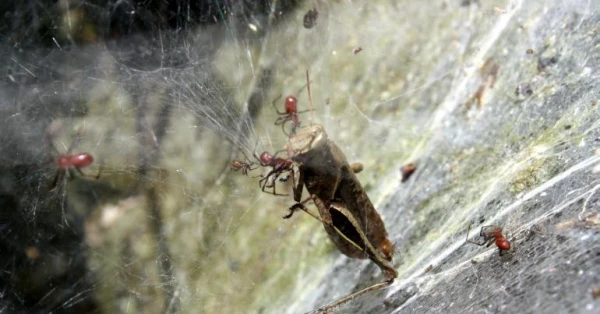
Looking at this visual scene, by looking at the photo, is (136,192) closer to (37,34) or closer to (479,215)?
(37,34)

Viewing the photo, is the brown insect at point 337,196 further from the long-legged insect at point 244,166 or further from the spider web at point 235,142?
the long-legged insect at point 244,166

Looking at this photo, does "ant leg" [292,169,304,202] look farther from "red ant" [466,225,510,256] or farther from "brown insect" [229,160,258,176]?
"red ant" [466,225,510,256]

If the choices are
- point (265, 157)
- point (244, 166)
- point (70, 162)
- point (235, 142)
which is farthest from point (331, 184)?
point (70, 162)

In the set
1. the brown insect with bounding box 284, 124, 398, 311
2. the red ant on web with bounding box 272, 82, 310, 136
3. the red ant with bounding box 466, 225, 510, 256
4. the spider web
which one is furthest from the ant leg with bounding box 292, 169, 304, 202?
the red ant with bounding box 466, 225, 510, 256

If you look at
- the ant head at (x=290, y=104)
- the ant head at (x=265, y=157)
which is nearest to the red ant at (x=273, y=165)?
the ant head at (x=265, y=157)

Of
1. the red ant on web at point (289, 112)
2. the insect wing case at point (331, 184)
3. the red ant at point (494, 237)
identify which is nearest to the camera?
the red ant at point (494, 237)

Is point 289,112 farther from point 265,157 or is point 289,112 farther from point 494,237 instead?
point 494,237

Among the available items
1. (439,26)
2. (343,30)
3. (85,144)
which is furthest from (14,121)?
(439,26)
